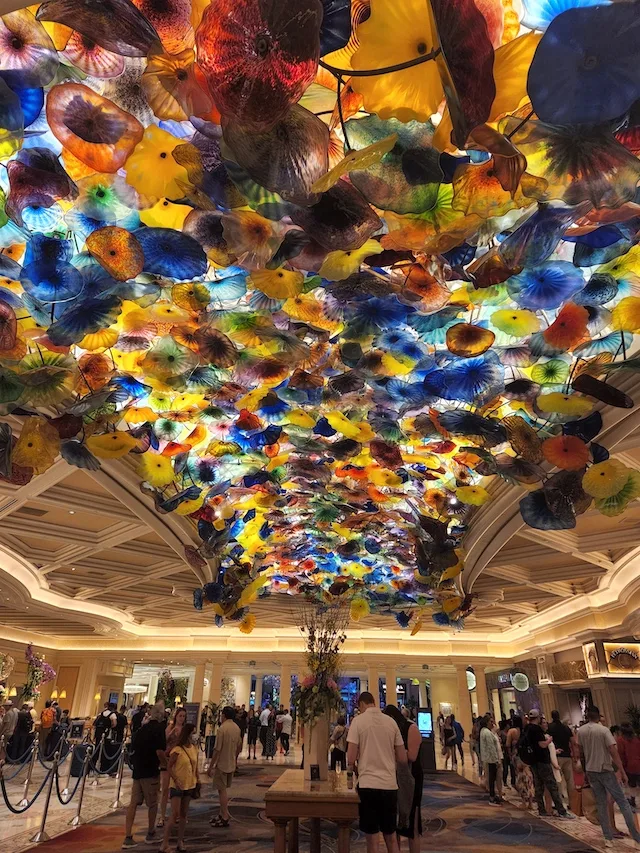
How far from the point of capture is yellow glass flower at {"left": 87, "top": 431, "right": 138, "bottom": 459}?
4.37m

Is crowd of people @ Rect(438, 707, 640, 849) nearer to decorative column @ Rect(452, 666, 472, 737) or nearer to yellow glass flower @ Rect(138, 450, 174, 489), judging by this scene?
yellow glass flower @ Rect(138, 450, 174, 489)

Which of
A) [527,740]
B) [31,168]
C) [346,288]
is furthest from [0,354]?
[527,740]

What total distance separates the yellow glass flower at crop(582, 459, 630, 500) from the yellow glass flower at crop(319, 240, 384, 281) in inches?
103

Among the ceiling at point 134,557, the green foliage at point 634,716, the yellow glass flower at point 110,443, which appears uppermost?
the ceiling at point 134,557

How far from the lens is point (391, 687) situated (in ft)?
67.4

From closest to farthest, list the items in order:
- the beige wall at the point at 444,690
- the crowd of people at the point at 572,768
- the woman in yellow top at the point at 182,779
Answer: the woman in yellow top at the point at 182,779 < the crowd of people at the point at 572,768 < the beige wall at the point at 444,690

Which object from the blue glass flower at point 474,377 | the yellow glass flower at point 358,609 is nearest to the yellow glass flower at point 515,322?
the blue glass flower at point 474,377

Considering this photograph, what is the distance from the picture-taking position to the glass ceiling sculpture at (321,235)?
157cm

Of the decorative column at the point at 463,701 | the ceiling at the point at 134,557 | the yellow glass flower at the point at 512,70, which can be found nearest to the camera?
the yellow glass flower at the point at 512,70

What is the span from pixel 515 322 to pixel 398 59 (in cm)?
226

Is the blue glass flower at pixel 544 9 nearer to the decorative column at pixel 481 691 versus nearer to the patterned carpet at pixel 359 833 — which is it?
the patterned carpet at pixel 359 833

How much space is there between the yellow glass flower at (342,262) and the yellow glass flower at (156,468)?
3.55 m

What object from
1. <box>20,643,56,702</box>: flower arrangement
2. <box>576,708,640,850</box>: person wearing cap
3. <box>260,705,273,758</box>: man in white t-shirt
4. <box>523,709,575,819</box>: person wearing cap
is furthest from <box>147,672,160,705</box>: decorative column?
<box>576,708,640,850</box>: person wearing cap

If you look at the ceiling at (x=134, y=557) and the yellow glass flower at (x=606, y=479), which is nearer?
the yellow glass flower at (x=606, y=479)
